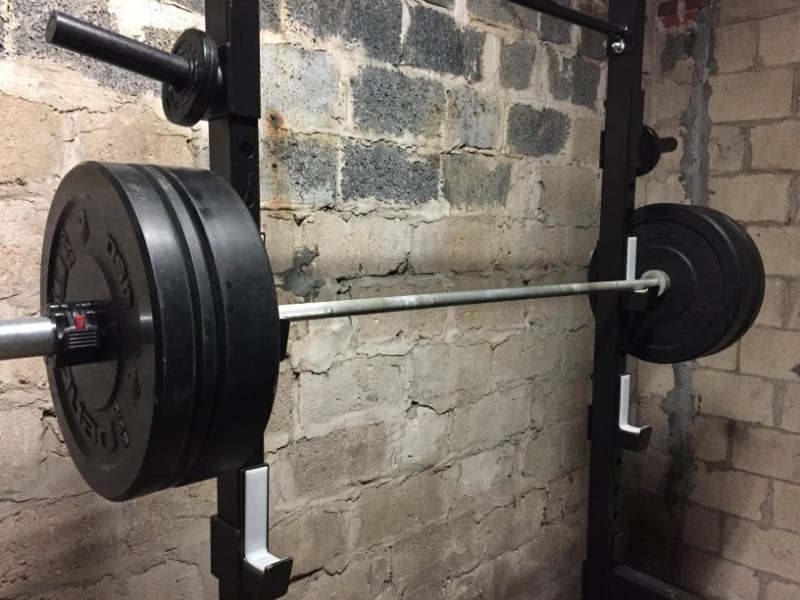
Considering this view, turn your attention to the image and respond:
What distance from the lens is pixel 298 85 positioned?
4.09ft

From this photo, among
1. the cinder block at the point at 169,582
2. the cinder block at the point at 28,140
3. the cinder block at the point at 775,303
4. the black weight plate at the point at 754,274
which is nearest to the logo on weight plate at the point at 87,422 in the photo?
the cinder block at the point at 28,140

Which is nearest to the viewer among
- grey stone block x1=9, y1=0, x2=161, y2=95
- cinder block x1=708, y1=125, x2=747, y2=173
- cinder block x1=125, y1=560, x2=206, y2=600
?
grey stone block x1=9, y1=0, x2=161, y2=95

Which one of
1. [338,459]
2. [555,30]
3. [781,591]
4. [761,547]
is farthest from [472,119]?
[781,591]

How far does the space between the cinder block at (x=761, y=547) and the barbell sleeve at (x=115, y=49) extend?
6.12ft

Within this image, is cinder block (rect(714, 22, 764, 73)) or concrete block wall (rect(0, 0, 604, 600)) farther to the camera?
cinder block (rect(714, 22, 764, 73))

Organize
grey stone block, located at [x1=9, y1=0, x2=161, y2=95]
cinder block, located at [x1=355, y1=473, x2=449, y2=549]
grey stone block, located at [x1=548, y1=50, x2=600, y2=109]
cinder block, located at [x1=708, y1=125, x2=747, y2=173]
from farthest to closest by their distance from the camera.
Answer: cinder block, located at [x1=708, y1=125, x2=747, y2=173]
grey stone block, located at [x1=548, y1=50, x2=600, y2=109]
cinder block, located at [x1=355, y1=473, x2=449, y2=549]
grey stone block, located at [x1=9, y1=0, x2=161, y2=95]

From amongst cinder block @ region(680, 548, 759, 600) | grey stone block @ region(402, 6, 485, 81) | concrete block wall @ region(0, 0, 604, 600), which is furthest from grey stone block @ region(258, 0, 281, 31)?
cinder block @ region(680, 548, 759, 600)

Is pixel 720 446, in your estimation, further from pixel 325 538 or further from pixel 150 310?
pixel 150 310

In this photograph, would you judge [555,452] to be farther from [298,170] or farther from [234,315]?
[234,315]

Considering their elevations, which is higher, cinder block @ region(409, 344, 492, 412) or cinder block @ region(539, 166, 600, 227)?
cinder block @ region(539, 166, 600, 227)

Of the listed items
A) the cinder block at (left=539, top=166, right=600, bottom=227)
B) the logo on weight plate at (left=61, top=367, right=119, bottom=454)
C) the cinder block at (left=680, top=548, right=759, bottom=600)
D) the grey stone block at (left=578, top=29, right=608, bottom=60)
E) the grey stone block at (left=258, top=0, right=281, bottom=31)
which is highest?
the grey stone block at (left=578, top=29, right=608, bottom=60)

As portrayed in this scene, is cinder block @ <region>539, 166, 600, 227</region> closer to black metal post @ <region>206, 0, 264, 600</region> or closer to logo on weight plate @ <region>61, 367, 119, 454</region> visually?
black metal post @ <region>206, 0, 264, 600</region>

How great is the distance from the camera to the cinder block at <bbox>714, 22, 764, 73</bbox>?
1816 mm

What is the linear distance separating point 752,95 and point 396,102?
1049 millimetres
